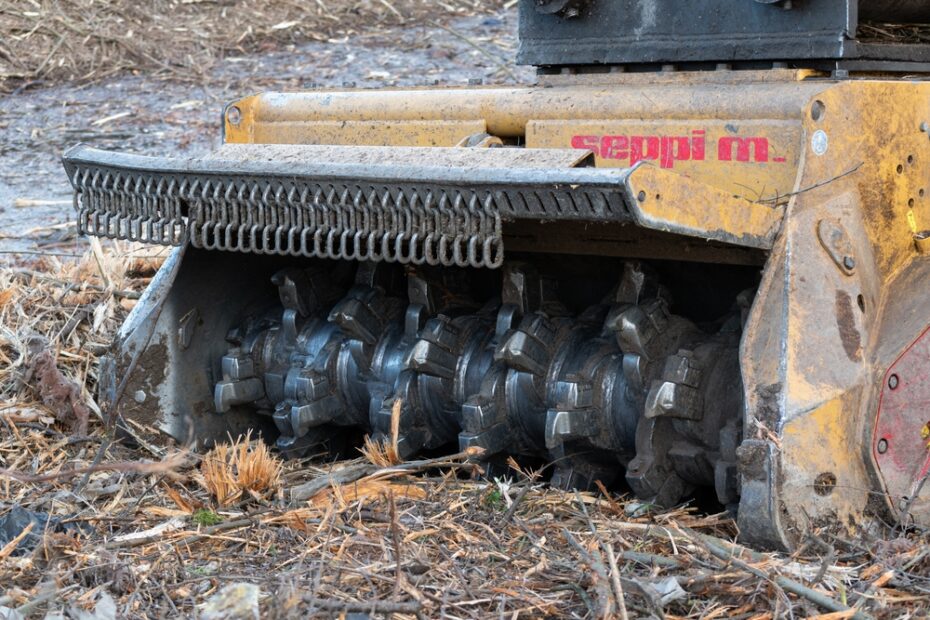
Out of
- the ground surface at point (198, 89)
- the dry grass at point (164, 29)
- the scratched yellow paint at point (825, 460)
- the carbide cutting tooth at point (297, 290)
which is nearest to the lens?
the scratched yellow paint at point (825, 460)

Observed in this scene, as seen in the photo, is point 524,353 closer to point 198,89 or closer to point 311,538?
point 311,538

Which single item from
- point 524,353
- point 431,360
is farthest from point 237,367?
point 524,353

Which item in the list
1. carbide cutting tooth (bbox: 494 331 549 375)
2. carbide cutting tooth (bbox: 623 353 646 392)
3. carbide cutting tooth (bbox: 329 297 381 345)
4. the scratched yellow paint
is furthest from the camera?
carbide cutting tooth (bbox: 329 297 381 345)

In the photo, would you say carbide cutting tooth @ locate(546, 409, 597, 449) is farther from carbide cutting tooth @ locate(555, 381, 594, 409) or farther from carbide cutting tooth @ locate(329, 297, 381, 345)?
carbide cutting tooth @ locate(329, 297, 381, 345)

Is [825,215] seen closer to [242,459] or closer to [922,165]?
[922,165]

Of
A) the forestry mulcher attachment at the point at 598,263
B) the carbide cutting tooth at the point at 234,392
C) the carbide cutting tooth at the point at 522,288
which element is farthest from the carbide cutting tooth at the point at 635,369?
the carbide cutting tooth at the point at 234,392

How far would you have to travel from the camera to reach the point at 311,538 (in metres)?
2.93

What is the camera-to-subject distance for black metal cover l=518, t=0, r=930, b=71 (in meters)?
3.22

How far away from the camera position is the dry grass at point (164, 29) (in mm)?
9500

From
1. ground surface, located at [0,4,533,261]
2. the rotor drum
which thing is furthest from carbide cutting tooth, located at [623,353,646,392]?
ground surface, located at [0,4,533,261]

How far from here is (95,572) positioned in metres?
2.79

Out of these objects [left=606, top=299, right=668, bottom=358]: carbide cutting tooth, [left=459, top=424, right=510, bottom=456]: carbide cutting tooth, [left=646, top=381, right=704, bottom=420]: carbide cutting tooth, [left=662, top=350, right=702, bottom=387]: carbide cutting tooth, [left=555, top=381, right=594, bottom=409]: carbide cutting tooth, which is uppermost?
[left=606, top=299, right=668, bottom=358]: carbide cutting tooth

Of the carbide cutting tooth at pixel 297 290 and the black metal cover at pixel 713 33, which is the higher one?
the black metal cover at pixel 713 33

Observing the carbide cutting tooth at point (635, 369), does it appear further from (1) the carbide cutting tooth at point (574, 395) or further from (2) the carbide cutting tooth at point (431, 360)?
(2) the carbide cutting tooth at point (431, 360)
